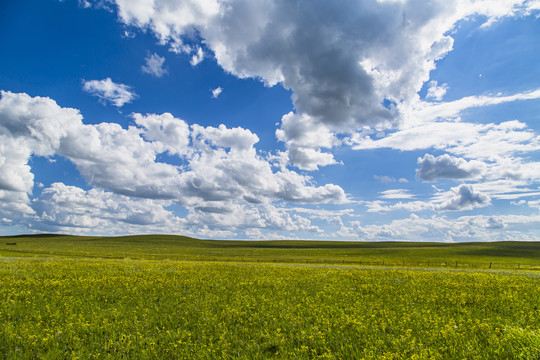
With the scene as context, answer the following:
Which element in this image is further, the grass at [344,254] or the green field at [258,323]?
the grass at [344,254]

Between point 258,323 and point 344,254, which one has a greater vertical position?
point 258,323

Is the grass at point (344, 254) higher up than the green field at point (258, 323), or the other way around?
the green field at point (258, 323)

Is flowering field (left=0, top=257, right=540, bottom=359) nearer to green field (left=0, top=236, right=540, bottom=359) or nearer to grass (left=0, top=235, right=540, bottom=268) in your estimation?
green field (left=0, top=236, right=540, bottom=359)

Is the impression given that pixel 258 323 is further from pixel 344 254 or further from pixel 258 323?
pixel 344 254

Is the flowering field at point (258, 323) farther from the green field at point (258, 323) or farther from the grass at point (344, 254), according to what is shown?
the grass at point (344, 254)

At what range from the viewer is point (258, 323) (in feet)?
33.3

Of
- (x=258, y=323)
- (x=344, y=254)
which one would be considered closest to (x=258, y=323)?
(x=258, y=323)

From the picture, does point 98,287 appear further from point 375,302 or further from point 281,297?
point 375,302

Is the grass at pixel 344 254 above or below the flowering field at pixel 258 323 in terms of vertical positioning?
below

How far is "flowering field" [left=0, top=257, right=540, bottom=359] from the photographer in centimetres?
769

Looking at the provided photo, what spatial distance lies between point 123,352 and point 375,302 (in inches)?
419

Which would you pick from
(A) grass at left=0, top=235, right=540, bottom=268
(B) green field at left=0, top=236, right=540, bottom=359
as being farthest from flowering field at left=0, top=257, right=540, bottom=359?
(A) grass at left=0, top=235, right=540, bottom=268

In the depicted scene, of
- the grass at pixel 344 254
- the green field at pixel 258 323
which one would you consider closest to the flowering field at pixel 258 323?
the green field at pixel 258 323

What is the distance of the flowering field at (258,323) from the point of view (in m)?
7.69
